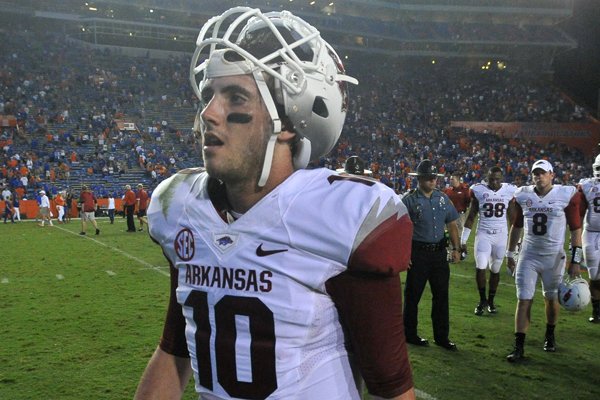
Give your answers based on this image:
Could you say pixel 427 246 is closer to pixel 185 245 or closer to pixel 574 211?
pixel 574 211

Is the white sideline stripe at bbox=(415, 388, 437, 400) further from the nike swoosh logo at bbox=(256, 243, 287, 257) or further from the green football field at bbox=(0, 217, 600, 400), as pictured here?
the nike swoosh logo at bbox=(256, 243, 287, 257)

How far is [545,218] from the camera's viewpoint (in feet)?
19.5

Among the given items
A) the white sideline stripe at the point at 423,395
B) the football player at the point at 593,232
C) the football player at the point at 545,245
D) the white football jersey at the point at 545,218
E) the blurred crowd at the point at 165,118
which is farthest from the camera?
the blurred crowd at the point at 165,118

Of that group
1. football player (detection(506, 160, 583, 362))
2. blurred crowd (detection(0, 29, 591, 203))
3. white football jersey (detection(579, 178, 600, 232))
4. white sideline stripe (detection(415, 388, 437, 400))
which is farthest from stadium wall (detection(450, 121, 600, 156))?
white sideline stripe (detection(415, 388, 437, 400))

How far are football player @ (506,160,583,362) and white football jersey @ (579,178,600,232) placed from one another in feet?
5.19

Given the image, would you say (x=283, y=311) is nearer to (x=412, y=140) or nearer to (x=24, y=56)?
(x=412, y=140)

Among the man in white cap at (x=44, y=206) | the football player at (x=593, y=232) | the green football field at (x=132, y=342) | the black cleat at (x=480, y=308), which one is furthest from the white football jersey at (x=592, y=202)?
the man in white cap at (x=44, y=206)

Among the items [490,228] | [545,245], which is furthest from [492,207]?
[545,245]

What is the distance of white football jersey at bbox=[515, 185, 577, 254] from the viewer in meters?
5.80

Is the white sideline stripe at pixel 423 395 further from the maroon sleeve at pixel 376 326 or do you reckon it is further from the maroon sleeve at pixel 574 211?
the maroon sleeve at pixel 376 326

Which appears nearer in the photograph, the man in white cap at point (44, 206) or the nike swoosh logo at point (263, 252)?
the nike swoosh logo at point (263, 252)

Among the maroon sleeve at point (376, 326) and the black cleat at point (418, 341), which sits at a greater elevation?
the maroon sleeve at point (376, 326)

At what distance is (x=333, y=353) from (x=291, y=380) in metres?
0.14

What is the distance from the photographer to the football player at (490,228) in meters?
7.40
